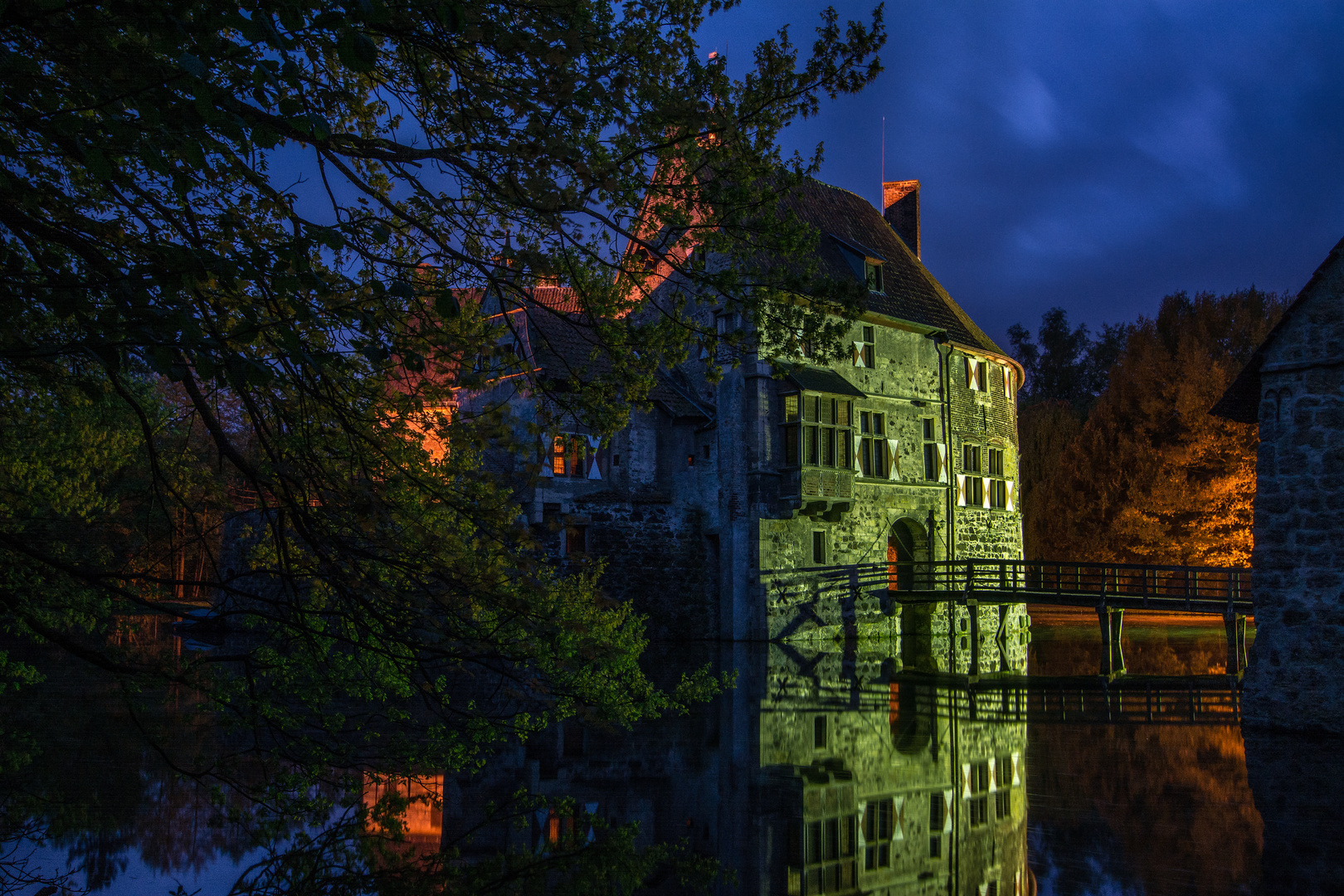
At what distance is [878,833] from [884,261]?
2356 centimetres

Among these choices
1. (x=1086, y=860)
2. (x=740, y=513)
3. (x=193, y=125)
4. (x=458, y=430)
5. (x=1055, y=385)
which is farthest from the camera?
(x=1055, y=385)

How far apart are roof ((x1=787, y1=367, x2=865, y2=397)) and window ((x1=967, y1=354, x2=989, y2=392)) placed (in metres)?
5.84

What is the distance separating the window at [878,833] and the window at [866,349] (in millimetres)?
20343

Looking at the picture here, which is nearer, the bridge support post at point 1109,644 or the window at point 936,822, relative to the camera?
the window at point 936,822

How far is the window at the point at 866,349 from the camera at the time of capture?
28.7 meters

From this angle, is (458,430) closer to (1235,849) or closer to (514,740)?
(1235,849)

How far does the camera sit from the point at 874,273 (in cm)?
2992

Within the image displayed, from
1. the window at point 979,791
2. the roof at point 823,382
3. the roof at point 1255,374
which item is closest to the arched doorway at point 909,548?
the roof at point 823,382

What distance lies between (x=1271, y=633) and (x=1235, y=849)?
556 cm

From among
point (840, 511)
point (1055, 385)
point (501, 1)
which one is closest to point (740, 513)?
point (840, 511)

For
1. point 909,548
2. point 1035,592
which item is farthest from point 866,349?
point 1035,592

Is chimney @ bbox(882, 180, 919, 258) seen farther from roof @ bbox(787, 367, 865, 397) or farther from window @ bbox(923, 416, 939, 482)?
roof @ bbox(787, 367, 865, 397)

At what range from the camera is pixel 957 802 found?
929cm

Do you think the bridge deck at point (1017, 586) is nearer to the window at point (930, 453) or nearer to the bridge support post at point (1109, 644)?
the bridge support post at point (1109, 644)
